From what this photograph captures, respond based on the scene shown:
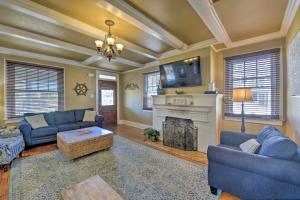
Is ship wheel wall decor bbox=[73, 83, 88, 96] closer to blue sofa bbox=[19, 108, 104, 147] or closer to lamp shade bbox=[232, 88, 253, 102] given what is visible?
blue sofa bbox=[19, 108, 104, 147]

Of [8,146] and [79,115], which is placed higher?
[79,115]

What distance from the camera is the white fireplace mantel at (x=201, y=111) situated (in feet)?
10.2

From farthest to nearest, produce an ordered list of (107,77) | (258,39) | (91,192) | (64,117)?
(107,77) → (64,117) → (258,39) → (91,192)

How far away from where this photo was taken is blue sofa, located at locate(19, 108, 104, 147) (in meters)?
3.36

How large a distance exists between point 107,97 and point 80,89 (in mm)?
1264

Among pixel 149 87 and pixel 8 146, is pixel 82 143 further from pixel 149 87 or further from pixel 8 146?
pixel 149 87

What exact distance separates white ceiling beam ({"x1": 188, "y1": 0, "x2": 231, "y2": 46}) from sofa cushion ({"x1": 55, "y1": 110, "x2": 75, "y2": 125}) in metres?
4.59

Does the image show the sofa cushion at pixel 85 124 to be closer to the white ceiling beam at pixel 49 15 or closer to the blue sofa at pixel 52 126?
the blue sofa at pixel 52 126

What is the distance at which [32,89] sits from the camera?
14.2 ft

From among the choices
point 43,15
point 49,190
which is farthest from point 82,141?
point 43,15

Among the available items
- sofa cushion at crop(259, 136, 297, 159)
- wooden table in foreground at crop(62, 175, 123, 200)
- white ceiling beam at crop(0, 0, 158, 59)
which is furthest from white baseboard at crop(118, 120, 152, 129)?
sofa cushion at crop(259, 136, 297, 159)

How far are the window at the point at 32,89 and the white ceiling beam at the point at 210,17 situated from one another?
4788 mm

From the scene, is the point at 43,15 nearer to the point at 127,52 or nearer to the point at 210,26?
the point at 127,52

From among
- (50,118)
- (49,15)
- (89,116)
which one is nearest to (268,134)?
(49,15)
